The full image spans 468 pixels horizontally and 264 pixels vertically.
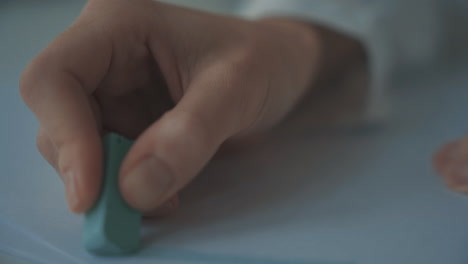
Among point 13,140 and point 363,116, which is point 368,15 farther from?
point 13,140

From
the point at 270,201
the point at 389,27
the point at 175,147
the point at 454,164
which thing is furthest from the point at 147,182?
the point at 389,27

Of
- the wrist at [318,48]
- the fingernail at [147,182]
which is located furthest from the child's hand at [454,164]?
the fingernail at [147,182]

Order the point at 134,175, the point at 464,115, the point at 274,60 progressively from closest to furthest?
the point at 134,175
the point at 274,60
the point at 464,115

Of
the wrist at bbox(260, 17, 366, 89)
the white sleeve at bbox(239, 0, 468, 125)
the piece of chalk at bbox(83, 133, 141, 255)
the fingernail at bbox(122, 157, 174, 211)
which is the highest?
the white sleeve at bbox(239, 0, 468, 125)

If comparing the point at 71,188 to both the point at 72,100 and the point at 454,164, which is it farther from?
the point at 454,164

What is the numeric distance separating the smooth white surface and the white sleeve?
0.10 m

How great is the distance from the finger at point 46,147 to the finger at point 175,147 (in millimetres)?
60

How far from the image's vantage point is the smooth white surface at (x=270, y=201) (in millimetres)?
322

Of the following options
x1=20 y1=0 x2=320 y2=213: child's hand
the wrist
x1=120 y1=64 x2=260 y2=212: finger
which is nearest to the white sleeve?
the wrist

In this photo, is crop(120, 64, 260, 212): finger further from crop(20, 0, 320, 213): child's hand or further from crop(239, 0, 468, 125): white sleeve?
crop(239, 0, 468, 125): white sleeve

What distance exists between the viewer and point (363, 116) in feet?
1.66

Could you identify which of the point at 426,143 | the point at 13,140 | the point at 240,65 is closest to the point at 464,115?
the point at 426,143

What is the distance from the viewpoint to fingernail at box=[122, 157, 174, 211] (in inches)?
10.8

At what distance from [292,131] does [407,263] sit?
0.19 m
